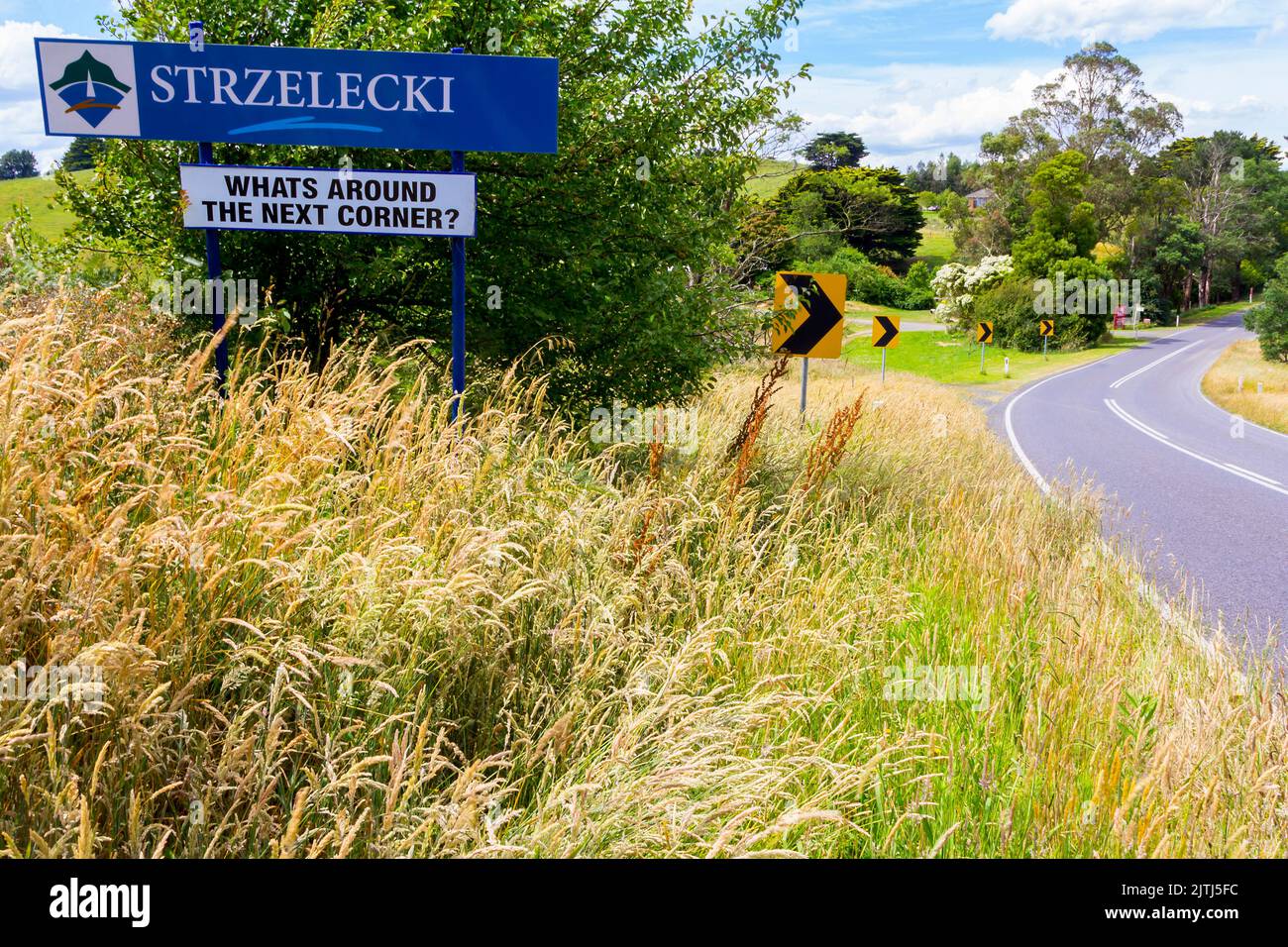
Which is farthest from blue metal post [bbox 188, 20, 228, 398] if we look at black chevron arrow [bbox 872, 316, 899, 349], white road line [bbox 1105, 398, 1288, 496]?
black chevron arrow [bbox 872, 316, 899, 349]

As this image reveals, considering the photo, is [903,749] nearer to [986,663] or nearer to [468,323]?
[986,663]

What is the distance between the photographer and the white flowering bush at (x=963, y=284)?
5116 centimetres

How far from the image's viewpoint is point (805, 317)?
8.65 metres

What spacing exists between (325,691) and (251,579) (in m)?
0.46

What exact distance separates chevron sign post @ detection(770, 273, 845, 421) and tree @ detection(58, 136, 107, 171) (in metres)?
5.47

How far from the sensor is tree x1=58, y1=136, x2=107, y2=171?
6340 mm

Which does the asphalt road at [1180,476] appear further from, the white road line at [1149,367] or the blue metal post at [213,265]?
the blue metal post at [213,265]

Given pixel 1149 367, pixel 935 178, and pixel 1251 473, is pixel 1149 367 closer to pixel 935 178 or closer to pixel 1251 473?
pixel 1251 473

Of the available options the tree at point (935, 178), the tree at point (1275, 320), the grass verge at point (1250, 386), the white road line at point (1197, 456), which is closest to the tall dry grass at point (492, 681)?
the white road line at point (1197, 456)

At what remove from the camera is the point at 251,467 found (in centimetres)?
334

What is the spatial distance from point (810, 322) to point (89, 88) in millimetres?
5927

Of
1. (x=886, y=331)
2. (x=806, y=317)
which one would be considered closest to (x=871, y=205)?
(x=886, y=331)

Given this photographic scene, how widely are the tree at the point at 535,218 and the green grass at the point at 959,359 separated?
28.4 metres

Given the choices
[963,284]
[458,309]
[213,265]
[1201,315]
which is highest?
[963,284]
